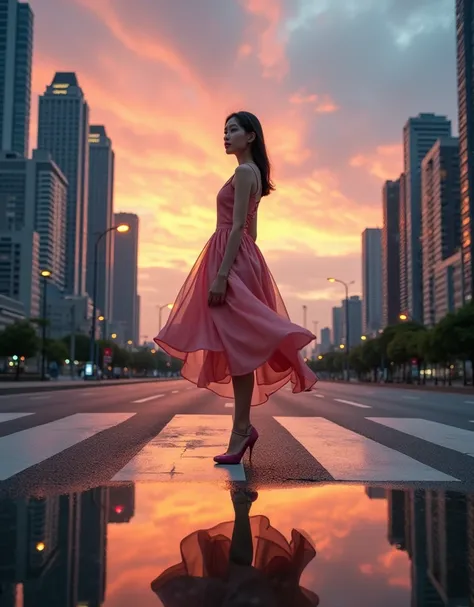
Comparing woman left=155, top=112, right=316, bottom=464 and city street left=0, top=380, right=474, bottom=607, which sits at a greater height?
woman left=155, top=112, right=316, bottom=464

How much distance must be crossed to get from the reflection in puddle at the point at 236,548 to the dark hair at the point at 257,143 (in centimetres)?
240

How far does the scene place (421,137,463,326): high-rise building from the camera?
172 meters

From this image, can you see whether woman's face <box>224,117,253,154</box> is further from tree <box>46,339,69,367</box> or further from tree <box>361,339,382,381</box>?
tree <box>361,339,382,381</box>

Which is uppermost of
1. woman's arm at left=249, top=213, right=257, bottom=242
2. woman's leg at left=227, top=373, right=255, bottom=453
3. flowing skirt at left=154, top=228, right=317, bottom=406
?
woman's arm at left=249, top=213, right=257, bottom=242

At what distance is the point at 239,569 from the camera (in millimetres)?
2107

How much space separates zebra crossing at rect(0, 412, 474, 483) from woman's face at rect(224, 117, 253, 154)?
2.23 metres

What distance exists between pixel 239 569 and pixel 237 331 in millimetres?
2206

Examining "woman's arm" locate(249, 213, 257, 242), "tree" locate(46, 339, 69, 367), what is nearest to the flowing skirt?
"woman's arm" locate(249, 213, 257, 242)

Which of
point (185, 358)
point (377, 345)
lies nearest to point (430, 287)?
point (377, 345)

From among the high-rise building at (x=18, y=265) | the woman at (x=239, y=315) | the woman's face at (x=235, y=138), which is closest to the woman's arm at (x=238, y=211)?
the woman at (x=239, y=315)

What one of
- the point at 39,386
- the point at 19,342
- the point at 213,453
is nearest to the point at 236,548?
the point at 213,453

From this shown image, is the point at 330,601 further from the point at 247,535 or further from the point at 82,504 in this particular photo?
the point at 82,504

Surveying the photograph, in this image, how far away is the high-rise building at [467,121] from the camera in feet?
450

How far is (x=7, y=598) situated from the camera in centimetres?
185
